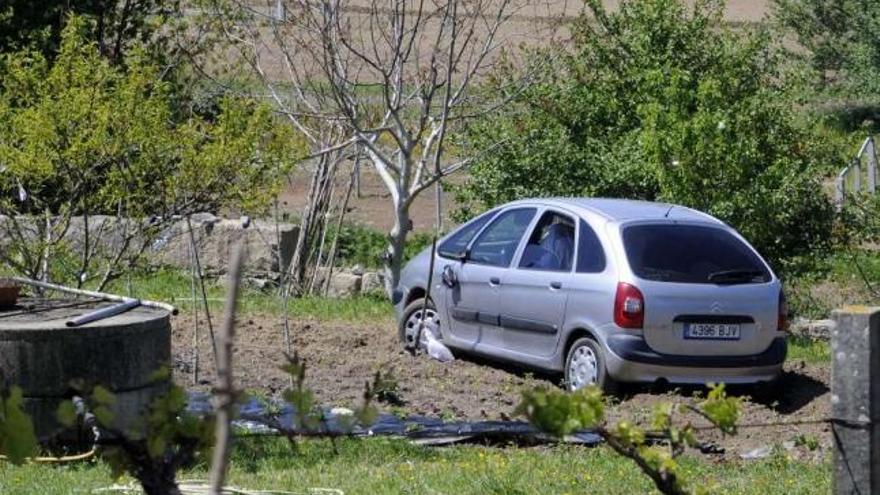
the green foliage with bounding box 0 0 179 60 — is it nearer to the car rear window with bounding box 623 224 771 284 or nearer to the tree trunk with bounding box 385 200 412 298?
the tree trunk with bounding box 385 200 412 298

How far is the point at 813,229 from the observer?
1558cm

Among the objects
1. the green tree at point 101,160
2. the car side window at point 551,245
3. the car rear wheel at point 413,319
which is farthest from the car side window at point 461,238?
the green tree at point 101,160

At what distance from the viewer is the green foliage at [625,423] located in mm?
4141

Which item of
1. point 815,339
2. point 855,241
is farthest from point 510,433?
point 855,241

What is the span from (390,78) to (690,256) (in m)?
4.78

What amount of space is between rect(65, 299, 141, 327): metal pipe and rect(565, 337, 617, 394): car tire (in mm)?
3347

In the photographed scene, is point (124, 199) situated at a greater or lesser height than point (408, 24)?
lesser

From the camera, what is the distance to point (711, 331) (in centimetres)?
1107

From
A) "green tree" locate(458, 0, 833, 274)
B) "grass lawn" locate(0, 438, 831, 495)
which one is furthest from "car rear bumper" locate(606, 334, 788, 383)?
"green tree" locate(458, 0, 833, 274)

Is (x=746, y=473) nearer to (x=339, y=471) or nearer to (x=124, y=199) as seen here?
(x=339, y=471)

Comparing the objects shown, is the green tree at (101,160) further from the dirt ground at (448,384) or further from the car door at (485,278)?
the car door at (485,278)

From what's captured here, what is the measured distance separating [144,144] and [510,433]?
399 centimetres

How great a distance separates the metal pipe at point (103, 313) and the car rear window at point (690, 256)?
3643 mm

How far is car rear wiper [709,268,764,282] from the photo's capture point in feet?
36.8
